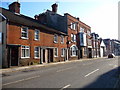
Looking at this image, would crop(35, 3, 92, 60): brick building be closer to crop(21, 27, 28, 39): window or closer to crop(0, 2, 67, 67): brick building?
crop(0, 2, 67, 67): brick building

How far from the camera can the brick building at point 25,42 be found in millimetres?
20719

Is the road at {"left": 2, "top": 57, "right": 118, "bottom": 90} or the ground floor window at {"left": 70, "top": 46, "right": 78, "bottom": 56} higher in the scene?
the ground floor window at {"left": 70, "top": 46, "right": 78, "bottom": 56}

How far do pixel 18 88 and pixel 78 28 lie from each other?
3761 cm

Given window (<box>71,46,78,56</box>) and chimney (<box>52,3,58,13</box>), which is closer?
window (<box>71,46,78,56</box>)

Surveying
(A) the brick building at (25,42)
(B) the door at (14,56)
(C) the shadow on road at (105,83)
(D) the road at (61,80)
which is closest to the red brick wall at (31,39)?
(A) the brick building at (25,42)

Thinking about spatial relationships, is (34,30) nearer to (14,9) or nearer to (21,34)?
(21,34)

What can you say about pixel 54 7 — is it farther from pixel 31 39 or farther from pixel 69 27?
pixel 31 39

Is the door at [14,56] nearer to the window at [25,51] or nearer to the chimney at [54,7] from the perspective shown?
the window at [25,51]

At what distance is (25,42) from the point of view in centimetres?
2373

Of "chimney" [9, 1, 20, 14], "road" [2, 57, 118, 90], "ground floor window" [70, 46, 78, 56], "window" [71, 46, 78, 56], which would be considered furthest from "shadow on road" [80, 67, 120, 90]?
"window" [71, 46, 78, 56]

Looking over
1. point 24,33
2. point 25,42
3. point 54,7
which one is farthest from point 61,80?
point 54,7

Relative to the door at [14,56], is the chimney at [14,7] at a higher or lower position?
higher

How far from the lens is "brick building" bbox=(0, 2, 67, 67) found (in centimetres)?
2072

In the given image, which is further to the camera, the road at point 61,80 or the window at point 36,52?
the window at point 36,52
